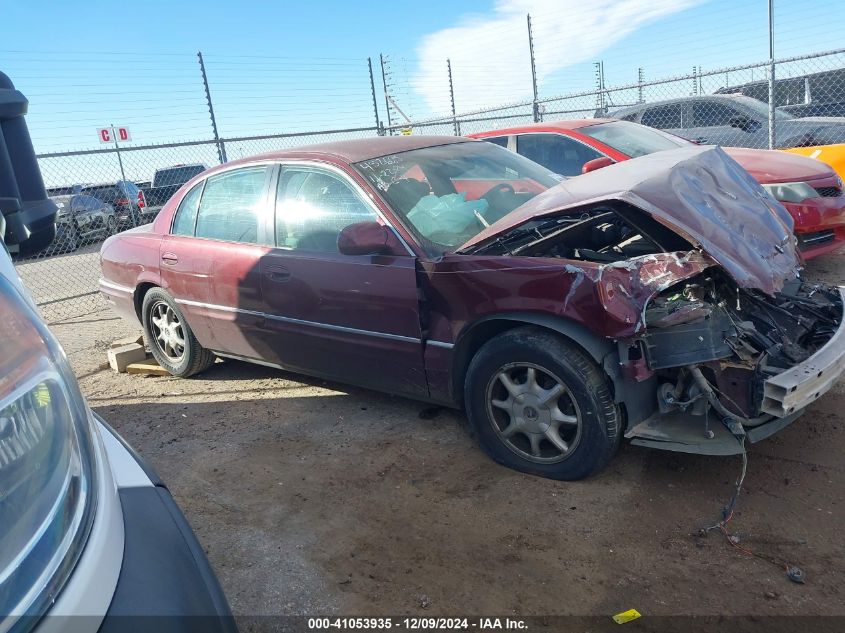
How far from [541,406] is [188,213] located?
3.13 meters

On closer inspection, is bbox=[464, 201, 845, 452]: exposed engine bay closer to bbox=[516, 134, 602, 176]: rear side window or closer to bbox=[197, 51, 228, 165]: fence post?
bbox=[516, 134, 602, 176]: rear side window

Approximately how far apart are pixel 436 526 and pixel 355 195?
188cm

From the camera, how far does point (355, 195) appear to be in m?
3.82

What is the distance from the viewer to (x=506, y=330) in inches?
129

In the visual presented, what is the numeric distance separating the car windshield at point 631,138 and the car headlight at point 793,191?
51.9 inches

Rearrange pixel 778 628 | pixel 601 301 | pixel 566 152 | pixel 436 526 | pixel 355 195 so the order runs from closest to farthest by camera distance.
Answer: pixel 778 628 < pixel 601 301 < pixel 436 526 < pixel 355 195 < pixel 566 152

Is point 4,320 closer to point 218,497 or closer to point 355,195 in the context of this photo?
point 218,497

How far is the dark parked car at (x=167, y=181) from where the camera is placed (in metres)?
16.5

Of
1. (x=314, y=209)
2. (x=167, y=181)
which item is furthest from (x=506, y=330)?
(x=167, y=181)

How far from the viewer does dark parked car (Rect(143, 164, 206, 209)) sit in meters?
16.5

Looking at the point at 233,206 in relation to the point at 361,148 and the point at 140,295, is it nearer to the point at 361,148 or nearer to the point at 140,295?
the point at 361,148

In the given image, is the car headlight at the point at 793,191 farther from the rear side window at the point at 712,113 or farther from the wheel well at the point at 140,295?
the wheel well at the point at 140,295

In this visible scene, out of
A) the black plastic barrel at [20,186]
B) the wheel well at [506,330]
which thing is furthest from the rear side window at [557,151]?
the black plastic barrel at [20,186]

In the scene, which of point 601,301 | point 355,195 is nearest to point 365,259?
point 355,195
